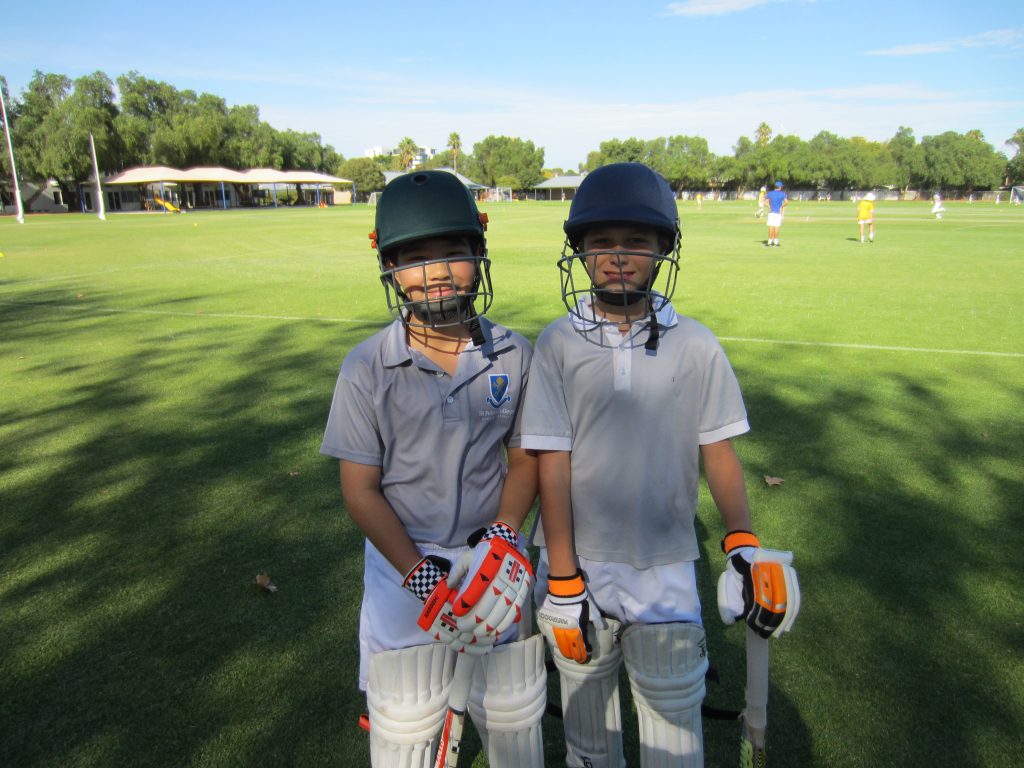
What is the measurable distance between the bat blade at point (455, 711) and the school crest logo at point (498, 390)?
29.7 inches

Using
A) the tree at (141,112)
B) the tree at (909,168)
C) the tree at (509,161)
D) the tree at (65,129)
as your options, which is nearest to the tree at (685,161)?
the tree at (509,161)

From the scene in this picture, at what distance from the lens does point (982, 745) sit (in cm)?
261

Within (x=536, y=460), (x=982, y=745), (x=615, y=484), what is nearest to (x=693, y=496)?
(x=615, y=484)

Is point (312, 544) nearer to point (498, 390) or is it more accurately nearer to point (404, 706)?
point (404, 706)

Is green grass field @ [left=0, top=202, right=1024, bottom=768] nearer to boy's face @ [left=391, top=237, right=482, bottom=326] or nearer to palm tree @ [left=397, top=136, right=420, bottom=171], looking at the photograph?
boy's face @ [left=391, top=237, right=482, bottom=326]

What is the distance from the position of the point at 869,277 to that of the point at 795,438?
37.0 ft

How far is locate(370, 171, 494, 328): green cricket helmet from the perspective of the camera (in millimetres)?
2113

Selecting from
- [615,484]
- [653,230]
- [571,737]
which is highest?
[653,230]

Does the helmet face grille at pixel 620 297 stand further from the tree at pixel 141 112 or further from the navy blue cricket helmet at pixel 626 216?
the tree at pixel 141 112

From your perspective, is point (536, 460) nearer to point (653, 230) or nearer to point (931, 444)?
point (653, 230)

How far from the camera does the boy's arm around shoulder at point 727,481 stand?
215 centimetres

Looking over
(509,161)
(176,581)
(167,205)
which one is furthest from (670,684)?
(509,161)

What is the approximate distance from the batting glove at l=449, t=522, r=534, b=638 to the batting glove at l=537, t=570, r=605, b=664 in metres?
0.17

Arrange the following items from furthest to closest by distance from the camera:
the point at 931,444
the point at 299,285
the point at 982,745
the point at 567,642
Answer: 1. the point at 299,285
2. the point at 931,444
3. the point at 982,745
4. the point at 567,642
